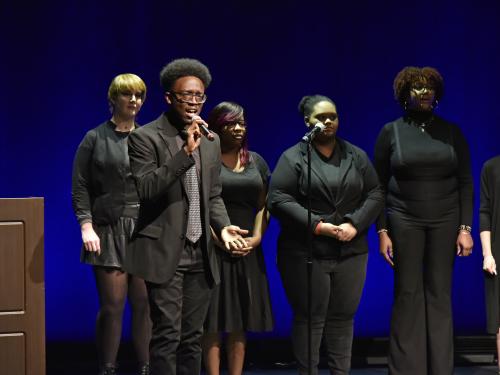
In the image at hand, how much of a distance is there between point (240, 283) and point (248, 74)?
6.28 ft

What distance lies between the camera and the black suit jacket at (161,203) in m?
3.93

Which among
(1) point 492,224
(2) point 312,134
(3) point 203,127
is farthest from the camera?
(1) point 492,224

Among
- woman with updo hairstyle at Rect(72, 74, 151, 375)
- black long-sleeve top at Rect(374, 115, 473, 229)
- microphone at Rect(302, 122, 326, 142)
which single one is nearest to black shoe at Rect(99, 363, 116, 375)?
woman with updo hairstyle at Rect(72, 74, 151, 375)

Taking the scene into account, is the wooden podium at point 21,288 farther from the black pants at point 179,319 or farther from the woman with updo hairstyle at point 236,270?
the woman with updo hairstyle at point 236,270

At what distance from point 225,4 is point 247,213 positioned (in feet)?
6.28

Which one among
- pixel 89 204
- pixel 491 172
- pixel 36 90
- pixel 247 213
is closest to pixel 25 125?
pixel 36 90

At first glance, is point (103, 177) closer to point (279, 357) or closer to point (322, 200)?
point (322, 200)

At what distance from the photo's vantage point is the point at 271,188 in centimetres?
516

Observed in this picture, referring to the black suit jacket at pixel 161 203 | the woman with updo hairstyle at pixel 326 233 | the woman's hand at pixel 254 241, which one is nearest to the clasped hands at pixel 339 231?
the woman with updo hairstyle at pixel 326 233

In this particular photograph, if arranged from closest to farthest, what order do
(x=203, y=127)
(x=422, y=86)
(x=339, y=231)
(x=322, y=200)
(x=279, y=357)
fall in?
(x=203, y=127), (x=339, y=231), (x=322, y=200), (x=422, y=86), (x=279, y=357)

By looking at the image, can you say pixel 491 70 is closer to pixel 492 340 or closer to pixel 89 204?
pixel 492 340

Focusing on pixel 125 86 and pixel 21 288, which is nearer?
pixel 21 288

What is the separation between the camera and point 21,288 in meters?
4.61

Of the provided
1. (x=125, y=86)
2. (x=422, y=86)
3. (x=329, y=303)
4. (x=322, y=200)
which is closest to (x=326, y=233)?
(x=322, y=200)
